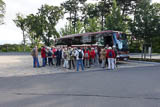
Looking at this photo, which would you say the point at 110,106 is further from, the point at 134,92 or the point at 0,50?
the point at 0,50

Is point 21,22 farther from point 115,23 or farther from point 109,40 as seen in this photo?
point 109,40

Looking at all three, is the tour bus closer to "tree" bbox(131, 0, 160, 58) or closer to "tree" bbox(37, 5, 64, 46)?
"tree" bbox(131, 0, 160, 58)

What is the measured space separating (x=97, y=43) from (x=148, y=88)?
1154 centimetres

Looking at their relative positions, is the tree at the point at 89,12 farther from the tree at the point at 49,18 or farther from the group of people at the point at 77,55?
the group of people at the point at 77,55

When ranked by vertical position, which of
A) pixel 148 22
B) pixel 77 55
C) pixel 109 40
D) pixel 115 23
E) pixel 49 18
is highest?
pixel 49 18

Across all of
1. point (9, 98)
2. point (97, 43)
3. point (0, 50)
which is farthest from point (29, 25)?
point (9, 98)

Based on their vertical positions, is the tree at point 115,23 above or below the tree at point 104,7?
below

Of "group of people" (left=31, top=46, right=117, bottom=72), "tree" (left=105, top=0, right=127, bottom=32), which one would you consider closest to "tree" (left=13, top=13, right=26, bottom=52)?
"tree" (left=105, top=0, right=127, bottom=32)

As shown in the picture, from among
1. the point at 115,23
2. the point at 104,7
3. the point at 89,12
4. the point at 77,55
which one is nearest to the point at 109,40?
the point at 77,55

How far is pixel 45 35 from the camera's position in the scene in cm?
4250

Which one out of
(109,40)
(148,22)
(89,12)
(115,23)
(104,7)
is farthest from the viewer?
Answer: (89,12)

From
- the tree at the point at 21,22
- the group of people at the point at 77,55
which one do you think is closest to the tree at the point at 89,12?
the tree at the point at 21,22

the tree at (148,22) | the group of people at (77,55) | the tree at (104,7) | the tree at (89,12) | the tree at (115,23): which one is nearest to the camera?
the group of people at (77,55)

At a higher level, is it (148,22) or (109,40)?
(148,22)
